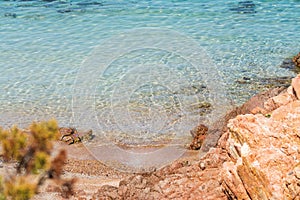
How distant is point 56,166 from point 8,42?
55.6 ft

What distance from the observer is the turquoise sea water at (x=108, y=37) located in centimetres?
1791

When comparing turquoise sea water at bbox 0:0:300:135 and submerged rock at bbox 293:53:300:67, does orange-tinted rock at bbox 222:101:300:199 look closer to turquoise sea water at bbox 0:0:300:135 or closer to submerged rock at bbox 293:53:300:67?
turquoise sea water at bbox 0:0:300:135

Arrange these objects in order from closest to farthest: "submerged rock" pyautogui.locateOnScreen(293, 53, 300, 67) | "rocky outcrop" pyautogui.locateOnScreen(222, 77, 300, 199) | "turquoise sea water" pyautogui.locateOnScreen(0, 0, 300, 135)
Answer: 1. "rocky outcrop" pyautogui.locateOnScreen(222, 77, 300, 199)
2. "turquoise sea water" pyautogui.locateOnScreen(0, 0, 300, 135)
3. "submerged rock" pyautogui.locateOnScreen(293, 53, 300, 67)

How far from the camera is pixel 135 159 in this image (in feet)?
43.9

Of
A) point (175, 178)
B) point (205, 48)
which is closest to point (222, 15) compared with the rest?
point (205, 48)

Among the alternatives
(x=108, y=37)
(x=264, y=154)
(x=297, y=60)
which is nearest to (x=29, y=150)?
(x=264, y=154)

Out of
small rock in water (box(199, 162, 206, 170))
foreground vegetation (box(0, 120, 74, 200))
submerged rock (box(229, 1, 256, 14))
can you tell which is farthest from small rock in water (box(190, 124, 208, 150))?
submerged rock (box(229, 1, 256, 14))

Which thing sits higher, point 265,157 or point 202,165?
point 265,157

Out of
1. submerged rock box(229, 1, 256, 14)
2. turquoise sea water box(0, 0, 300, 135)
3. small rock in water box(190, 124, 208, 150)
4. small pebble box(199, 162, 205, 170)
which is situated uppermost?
small pebble box(199, 162, 205, 170)

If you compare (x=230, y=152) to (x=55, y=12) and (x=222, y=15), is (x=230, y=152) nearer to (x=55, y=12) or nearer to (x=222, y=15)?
(x=222, y=15)

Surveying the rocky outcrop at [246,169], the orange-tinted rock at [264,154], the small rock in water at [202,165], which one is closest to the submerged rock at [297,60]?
the rocky outcrop at [246,169]

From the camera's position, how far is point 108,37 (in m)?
24.7

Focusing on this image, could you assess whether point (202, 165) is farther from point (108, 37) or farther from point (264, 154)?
point (108, 37)

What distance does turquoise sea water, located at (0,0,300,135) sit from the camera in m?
17.9
